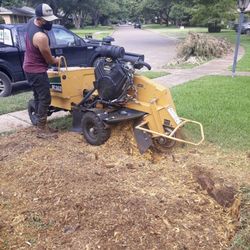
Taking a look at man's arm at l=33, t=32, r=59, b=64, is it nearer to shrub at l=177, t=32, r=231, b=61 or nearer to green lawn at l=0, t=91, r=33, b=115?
green lawn at l=0, t=91, r=33, b=115

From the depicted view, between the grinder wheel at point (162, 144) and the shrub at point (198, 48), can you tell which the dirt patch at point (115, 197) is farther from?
the shrub at point (198, 48)

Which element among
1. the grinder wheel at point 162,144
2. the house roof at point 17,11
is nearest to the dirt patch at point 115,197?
the grinder wheel at point 162,144

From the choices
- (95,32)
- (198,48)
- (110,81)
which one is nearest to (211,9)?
(198,48)

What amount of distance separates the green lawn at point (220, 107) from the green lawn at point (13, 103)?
328 centimetres

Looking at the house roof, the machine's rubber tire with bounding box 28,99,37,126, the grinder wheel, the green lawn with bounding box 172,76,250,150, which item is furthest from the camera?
the house roof

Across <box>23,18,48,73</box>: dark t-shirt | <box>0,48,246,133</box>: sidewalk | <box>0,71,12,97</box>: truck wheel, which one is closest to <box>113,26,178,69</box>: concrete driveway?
<box>0,48,246,133</box>: sidewalk

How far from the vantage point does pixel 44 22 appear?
202 inches

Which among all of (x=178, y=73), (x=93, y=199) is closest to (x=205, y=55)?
(x=178, y=73)

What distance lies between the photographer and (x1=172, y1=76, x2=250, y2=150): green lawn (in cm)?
559

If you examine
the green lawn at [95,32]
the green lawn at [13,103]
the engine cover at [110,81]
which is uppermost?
the engine cover at [110,81]

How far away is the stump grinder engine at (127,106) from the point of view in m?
4.77

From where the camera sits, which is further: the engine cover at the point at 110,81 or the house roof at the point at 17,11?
the house roof at the point at 17,11

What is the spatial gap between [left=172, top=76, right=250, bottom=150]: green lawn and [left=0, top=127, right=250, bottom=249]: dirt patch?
62 cm

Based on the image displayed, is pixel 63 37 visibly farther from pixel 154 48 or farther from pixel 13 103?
pixel 154 48
